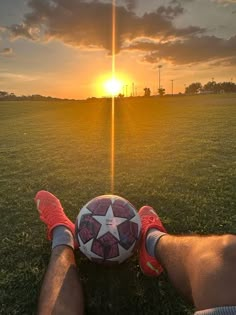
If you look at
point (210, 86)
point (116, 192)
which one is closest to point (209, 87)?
point (210, 86)

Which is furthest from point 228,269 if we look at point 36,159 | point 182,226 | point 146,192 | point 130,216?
point 36,159

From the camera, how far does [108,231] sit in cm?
251

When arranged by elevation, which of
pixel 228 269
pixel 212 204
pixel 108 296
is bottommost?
pixel 108 296

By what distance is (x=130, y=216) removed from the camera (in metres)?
2.61

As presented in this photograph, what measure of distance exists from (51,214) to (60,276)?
2.76 ft

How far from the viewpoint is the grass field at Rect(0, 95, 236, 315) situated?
7.26 ft

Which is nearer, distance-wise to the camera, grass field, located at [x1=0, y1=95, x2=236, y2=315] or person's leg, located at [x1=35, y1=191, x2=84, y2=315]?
person's leg, located at [x1=35, y1=191, x2=84, y2=315]

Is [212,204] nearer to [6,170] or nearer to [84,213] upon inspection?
[84,213]

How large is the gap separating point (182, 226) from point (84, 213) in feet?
3.33

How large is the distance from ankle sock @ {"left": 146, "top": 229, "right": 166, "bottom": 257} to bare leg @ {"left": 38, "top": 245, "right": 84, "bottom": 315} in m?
0.55

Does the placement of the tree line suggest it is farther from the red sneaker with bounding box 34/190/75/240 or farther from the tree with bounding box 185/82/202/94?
the red sneaker with bounding box 34/190/75/240

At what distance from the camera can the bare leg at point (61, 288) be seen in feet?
6.16

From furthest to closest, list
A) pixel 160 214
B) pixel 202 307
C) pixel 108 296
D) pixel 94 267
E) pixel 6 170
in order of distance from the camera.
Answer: pixel 6 170 → pixel 160 214 → pixel 94 267 → pixel 108 296 → pixel 202 307

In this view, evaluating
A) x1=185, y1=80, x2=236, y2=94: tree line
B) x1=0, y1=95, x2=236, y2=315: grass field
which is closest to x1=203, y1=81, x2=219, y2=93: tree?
x1=185, y1=80, x2=236, y2=94: tree line
